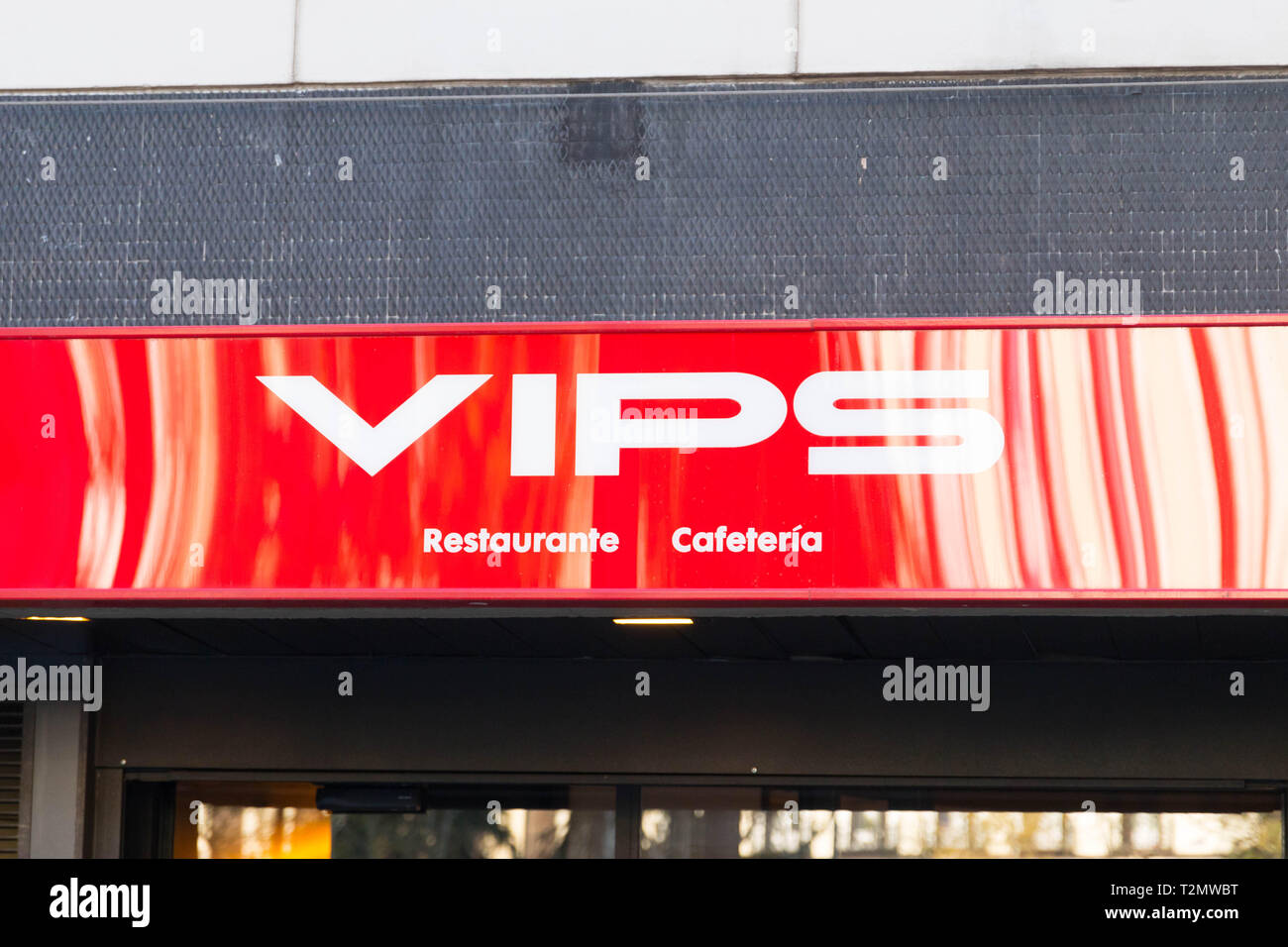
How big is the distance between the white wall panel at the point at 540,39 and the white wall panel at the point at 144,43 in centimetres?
24

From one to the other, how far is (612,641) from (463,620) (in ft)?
2.79

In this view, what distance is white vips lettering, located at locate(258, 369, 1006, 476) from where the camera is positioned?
24.9ft

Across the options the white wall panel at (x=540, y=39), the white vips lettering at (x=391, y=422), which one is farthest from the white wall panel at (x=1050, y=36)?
the white vips lettering at (x=391, y=422)

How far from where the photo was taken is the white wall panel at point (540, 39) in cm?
951

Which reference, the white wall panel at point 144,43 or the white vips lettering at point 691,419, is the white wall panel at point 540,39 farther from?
the white vips lettering at point 691,419

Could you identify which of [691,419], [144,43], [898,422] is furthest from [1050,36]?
[144,43]

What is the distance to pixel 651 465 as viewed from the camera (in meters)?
7.73

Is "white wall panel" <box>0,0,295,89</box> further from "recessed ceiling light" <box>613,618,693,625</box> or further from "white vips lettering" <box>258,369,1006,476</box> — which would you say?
"recessed ceiling light" <box>613,618,693,625</box>

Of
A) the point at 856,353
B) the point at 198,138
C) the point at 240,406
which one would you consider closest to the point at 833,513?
the point at 856,353

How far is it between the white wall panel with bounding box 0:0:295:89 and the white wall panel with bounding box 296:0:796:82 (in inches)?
9.6

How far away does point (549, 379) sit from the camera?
308 inches

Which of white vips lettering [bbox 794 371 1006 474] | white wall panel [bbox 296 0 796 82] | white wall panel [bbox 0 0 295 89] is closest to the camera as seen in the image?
white vips lettering [bbox 794 371 1006 474]

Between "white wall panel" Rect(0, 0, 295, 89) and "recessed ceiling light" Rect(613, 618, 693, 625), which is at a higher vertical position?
"white wall panel" Rect(0, 0, 295, 89)

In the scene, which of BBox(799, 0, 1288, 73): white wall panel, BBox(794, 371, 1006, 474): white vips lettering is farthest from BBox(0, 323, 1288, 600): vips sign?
BBox(799, 0, 1288, 73): white wall panel
